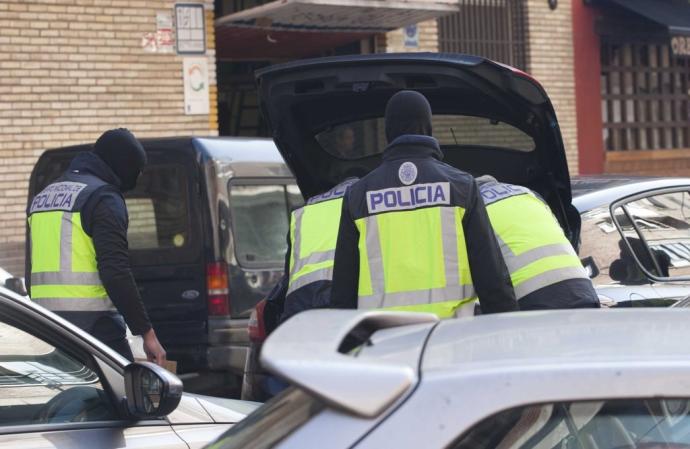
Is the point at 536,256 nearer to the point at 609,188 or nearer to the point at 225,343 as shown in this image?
the point at 609,188

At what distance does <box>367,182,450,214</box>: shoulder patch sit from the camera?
4004 millimetres

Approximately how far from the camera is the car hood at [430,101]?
4.52 meters

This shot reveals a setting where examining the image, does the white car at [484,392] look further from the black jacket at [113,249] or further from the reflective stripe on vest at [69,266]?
the reflective stripe on vest at [69,266]

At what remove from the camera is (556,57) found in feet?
53.1

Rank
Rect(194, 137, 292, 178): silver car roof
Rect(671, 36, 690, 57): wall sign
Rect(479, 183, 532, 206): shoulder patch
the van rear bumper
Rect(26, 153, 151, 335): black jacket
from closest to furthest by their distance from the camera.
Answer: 1. Rect(479, 183, 532, 206): shoulder patch
2. Rect(26, 153, 151, 335): black jacket
3. the van rear bumper
4. Rect(194, 137, 292, 178): silver car roof
5. Rect(671, 36, 690, 57): wall sign

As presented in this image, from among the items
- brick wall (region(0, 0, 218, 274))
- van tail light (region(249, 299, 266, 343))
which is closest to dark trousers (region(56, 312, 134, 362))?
van tail light (region(249, 299, 266, 343))

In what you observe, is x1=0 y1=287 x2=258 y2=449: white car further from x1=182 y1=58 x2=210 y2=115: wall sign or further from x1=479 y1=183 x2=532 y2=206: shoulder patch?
x1=182 y1=58 x2=210 y2=115: wall sign

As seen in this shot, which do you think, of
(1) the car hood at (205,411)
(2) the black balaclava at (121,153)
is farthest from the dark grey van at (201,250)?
(1) the car hood at (205,411)

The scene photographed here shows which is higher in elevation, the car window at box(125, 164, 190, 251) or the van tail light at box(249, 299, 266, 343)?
the car window at box(125, 164, 190, 251)

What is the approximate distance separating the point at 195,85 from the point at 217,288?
547 centimetres

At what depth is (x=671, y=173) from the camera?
18.0 metres

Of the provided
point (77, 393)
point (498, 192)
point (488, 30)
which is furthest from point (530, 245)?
point (488, 30)

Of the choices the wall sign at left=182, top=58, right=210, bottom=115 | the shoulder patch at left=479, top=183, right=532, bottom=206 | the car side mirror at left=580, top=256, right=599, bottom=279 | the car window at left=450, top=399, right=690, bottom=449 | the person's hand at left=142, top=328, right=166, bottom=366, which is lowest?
the person's hand at left=142, top=328, right=166, bottom=366

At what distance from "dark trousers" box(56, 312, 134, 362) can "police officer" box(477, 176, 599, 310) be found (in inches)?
82.2
